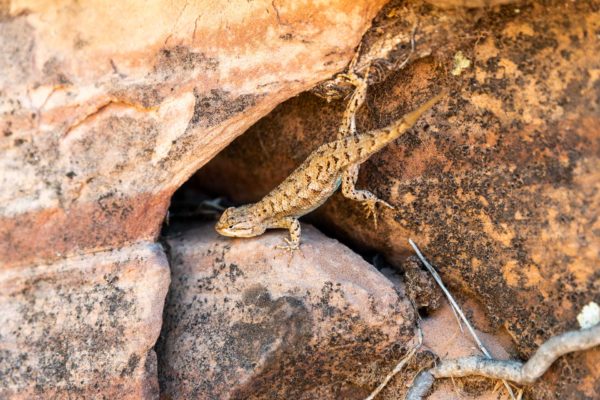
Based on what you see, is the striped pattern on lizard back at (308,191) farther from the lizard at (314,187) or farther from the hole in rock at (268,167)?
the hole in rock at (268,167)

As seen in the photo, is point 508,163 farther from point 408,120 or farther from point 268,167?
point 268,167

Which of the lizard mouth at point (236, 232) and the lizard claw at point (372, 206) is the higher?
the lizard claw at point (372, 206)

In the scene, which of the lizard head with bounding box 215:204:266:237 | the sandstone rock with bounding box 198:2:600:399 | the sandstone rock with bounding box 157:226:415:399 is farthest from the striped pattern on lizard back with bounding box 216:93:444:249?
the sandstone rock with bounding box 157:226:415:399

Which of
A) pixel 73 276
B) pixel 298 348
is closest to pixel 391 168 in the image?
pixel 298 348

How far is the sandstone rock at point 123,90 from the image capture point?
3.56m

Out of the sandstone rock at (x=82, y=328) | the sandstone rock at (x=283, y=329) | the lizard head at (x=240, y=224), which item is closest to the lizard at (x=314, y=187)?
the lizard head at (x=240, y=224)

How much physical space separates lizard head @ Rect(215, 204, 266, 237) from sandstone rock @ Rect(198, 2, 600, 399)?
3.08 feet

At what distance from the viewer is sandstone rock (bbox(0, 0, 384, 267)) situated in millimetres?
3561

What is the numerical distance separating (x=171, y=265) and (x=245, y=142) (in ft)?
4.48

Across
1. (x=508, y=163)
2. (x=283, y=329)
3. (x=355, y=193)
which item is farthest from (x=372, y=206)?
(x=283, y=329)

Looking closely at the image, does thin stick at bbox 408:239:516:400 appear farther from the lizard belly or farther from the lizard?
the lizard belly

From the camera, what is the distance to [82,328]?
3.75m

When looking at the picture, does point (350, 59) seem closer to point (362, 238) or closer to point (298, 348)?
point (362, 238)

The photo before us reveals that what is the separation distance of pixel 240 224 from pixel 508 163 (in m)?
2.02
